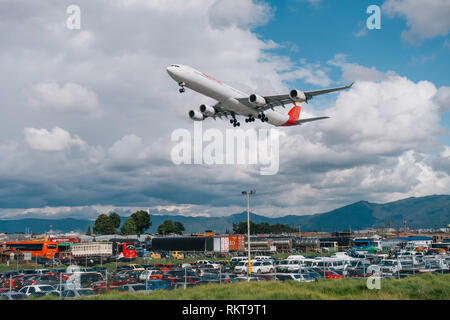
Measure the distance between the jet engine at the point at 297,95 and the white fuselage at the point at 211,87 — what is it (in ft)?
17.1

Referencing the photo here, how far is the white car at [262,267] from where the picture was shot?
132ft

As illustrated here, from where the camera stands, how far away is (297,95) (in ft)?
140

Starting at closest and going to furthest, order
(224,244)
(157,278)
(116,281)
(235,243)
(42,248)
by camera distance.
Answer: (116,281) → (157,278) → (42,248) → (224,244) → (235,243)

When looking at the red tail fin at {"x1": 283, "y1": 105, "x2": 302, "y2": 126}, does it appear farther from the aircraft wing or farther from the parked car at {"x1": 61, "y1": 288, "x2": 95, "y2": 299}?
the parked car at {"x1": 61, "y1": 288, "x2": 95, "y2": 299}

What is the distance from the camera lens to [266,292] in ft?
62.5

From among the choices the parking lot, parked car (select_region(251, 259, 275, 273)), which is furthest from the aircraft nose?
parked car (select_region(251, 259, 275, 273))

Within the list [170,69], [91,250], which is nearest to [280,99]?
[170,69]

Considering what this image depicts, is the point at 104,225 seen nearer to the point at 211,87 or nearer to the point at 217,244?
the point at 217,244

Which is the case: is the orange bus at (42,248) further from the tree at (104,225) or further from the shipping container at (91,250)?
the tree at (104,225)

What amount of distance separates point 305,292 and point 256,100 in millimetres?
27191

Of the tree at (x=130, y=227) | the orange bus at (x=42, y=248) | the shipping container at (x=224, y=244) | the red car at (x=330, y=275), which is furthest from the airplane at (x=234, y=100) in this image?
the tree at (x=130, y=227)

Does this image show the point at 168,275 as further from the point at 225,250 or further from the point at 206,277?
the point at 225,250
